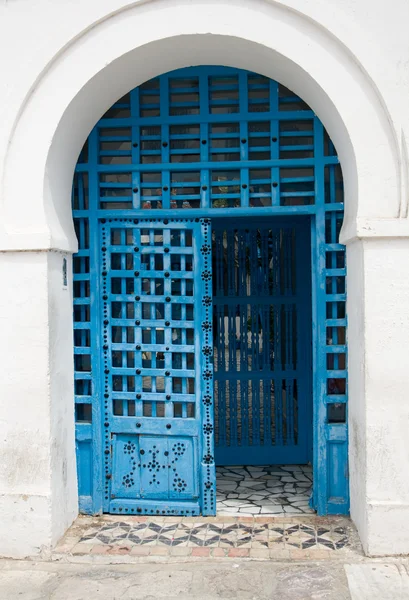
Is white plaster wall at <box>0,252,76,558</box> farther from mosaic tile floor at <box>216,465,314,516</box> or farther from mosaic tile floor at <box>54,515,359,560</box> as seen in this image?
mosaic tile floor at <box>216,465,314,516</box>

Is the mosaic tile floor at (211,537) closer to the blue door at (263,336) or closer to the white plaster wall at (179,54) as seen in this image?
the white plaster wall at (179,54)

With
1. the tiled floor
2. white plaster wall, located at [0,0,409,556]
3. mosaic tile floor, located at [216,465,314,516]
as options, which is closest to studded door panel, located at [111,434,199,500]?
the tiled floor

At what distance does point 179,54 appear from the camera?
16.2ft

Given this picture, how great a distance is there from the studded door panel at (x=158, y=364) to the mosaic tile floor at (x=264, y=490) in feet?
1.45

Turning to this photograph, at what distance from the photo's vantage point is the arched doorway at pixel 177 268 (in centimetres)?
520

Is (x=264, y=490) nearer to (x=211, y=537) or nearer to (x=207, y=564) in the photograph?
(x=211, y=537)

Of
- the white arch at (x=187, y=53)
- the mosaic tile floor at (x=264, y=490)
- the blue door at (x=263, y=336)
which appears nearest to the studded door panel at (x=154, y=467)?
the mosaic tile floor at (x=264, y=490)

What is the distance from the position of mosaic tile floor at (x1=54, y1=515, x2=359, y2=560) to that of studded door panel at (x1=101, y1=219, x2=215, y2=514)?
20cm

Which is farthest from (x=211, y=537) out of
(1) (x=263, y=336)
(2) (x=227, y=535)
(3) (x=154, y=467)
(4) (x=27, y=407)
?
(1) (x=263, y=336)

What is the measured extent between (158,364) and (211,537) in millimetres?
1421

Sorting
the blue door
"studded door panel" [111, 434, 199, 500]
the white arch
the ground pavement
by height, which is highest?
the white arch

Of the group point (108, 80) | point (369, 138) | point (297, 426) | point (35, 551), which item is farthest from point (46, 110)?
point (297, 426)

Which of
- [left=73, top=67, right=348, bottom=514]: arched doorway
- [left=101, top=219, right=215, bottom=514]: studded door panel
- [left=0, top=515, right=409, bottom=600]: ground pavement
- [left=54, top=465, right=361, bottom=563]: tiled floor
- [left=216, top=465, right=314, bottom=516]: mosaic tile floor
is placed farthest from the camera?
[left=216, top=465, right=314, bottom=516]: mosaic tile floor

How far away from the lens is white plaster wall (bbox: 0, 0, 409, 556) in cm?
451
